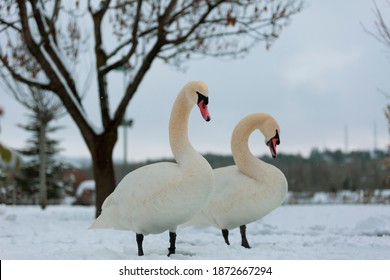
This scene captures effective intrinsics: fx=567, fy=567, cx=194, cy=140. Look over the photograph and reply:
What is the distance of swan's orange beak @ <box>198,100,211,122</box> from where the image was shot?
5.22m

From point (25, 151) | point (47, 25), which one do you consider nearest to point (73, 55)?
point (47, 25)

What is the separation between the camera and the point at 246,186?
6.30 meters

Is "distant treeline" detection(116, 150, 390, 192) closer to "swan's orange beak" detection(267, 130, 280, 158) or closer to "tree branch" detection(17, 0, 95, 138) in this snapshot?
"tree branch" detection(17, 0, 95, 138)

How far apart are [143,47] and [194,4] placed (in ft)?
4.72

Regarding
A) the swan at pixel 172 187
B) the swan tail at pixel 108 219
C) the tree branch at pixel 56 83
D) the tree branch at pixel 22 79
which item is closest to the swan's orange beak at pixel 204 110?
the swan at pixel 172 187

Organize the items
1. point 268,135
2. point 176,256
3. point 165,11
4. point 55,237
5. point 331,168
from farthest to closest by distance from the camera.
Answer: point 331,168 < point 165,11 < point 55,237 < point 268,135 < point 176,256

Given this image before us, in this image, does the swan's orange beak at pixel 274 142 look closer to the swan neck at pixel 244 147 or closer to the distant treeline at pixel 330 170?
the swan neck at pixel 244 147

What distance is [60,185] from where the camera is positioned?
28.8m

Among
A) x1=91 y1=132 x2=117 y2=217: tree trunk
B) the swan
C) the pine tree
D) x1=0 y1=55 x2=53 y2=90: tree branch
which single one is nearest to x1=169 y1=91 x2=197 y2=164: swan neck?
the swan

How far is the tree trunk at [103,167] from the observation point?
1027 cm

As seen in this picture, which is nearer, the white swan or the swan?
the swan

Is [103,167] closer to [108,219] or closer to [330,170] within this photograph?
[108,219]

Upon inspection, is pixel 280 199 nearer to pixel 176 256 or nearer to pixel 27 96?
pixel 176 256

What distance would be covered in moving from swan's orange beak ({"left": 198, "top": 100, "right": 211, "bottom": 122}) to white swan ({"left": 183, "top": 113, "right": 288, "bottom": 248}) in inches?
45.0
